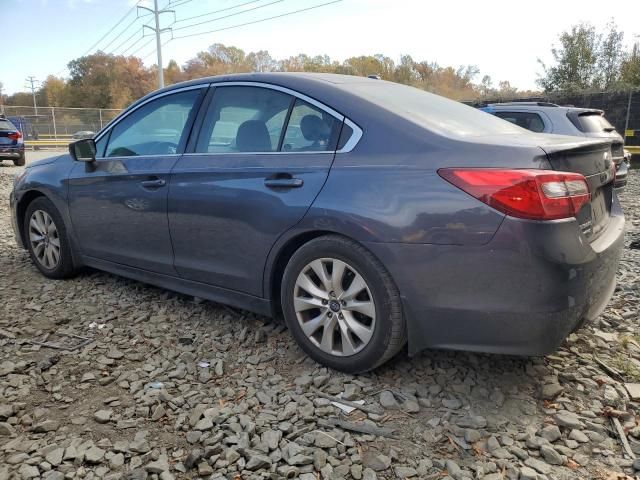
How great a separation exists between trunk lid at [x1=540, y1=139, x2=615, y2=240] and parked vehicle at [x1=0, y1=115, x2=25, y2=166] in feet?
60.1

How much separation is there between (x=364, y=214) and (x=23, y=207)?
363cm

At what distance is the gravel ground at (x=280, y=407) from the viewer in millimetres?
2213

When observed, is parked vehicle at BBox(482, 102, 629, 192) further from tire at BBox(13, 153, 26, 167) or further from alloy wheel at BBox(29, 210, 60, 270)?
tire at BBox(13, 153, 26, 167)

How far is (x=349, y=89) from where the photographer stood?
3.01 meters

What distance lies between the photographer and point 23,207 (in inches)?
189

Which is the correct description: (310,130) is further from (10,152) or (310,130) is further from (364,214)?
(10,152)

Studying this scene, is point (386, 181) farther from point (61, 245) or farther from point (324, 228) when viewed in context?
point (61, 245)

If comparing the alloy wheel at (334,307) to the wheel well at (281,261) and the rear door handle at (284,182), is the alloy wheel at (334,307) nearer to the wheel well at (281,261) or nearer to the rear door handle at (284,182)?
the wheel well at (281,261)

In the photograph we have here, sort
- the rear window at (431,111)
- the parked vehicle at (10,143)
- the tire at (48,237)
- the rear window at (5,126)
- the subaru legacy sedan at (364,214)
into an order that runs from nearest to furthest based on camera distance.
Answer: the subaru legacy sedan at (364,214) < the rear window at (431,111) < the tire at (48,237) < the parked vehicle at (10,143) < the rear window at (5,126)

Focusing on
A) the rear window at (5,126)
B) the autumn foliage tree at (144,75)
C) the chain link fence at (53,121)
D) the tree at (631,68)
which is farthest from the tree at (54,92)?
the tree at (631,68)

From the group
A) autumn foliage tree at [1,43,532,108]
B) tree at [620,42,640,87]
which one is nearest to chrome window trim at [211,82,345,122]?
tree at [620,42,640,87]

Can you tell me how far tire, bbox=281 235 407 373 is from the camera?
2.64 metres

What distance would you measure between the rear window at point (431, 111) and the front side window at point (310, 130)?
234 mm

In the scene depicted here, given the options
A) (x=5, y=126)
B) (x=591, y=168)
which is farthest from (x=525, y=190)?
(x=5, y=126)
